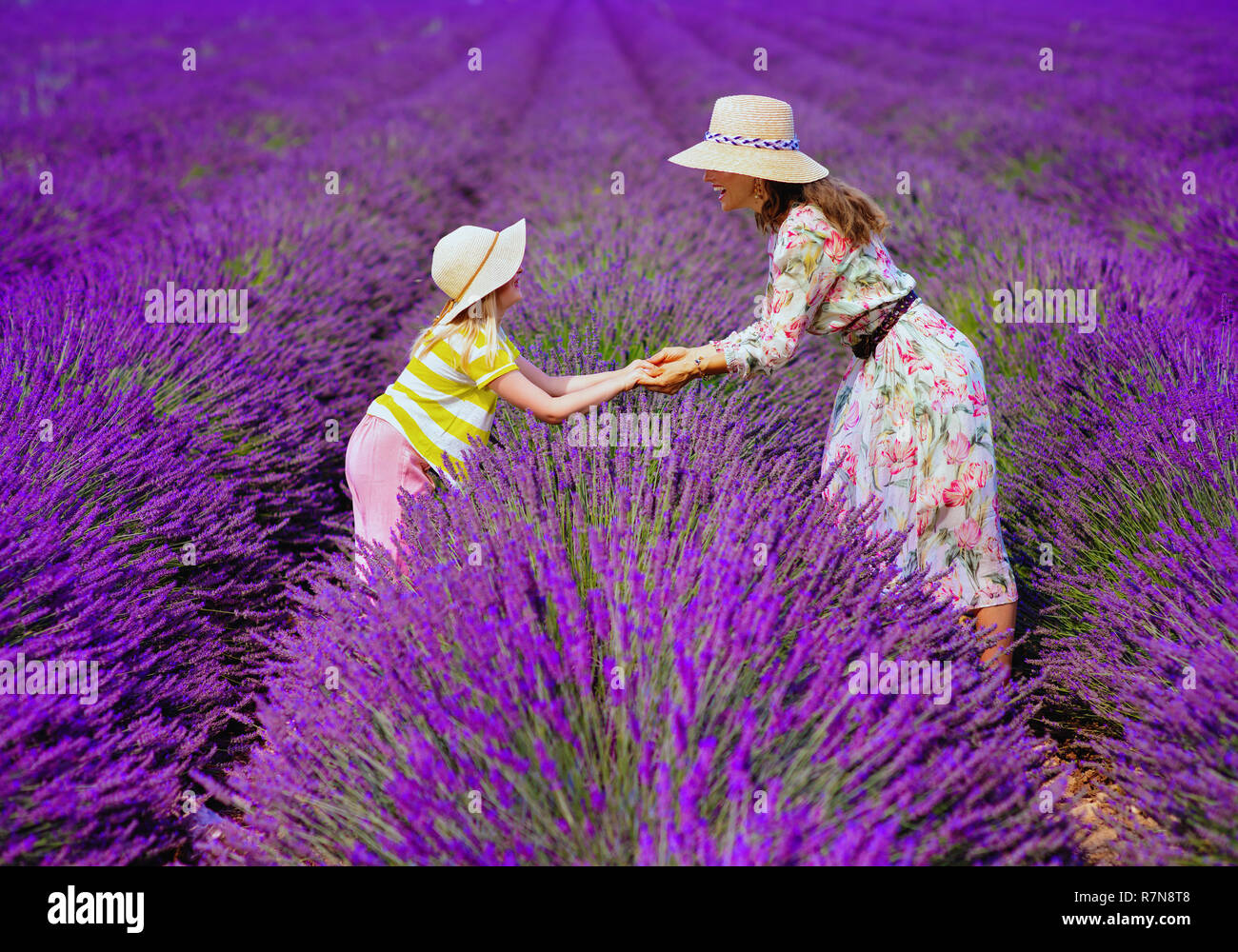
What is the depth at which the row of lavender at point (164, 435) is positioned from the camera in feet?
5.08

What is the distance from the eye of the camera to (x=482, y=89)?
12.2 m

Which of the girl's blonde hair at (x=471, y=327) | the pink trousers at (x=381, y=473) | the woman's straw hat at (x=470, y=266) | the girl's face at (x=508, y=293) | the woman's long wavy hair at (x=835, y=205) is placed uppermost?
the woman's long wavy hair at (x=835, y=205)

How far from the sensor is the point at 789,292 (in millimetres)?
2014

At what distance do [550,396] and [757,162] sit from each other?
28.0 inches

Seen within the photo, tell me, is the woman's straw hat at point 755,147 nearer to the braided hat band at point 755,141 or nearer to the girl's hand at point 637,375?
the braided hat band at point 755,141

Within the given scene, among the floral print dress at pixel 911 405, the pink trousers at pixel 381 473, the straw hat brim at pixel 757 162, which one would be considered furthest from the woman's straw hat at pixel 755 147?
the pink trousers at pixel 381 473

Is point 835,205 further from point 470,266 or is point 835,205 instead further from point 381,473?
point 381,473

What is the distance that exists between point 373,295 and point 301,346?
2.77 feet

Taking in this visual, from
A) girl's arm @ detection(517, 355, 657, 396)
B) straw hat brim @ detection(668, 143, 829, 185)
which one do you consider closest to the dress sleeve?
straw hat brim @ detection(668, 143, 829, 185)

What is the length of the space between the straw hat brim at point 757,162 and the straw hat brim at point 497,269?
1.39 ft

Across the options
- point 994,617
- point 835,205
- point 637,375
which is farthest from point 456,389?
point 994,617

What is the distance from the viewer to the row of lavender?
1.55 meters
